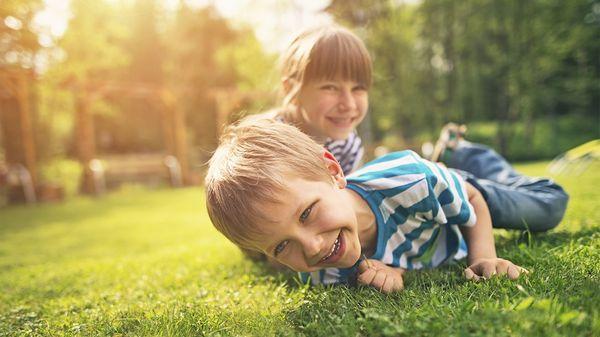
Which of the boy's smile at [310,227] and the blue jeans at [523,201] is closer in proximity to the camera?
the boy's smile at [310,227]

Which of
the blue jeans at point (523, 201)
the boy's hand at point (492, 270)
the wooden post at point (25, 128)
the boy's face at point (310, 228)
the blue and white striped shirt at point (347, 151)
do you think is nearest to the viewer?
the boy's face at point (310, 228)

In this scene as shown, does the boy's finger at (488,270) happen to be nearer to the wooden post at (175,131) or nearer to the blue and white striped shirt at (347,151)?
the blue and white striped shirt at (347,151)

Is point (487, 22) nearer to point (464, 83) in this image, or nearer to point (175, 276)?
point (464, 83)

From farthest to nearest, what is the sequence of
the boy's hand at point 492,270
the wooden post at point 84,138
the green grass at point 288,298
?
1. the wooden post at point 84,138
2. the boy's hand at point 492,270
3. the green grass at point 288,298

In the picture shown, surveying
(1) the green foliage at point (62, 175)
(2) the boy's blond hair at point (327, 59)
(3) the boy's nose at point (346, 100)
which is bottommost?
(1) the green foliage at point (62, 175)

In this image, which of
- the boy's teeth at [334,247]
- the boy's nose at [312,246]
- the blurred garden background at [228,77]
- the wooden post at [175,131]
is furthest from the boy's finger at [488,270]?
the wooden post at [175,131]

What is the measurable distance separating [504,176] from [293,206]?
234 centimetres

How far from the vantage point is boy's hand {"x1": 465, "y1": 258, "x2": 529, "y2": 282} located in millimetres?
1972

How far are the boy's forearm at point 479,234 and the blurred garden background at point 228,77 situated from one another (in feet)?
15.3

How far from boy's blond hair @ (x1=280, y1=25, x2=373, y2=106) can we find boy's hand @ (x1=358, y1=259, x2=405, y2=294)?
168 cm

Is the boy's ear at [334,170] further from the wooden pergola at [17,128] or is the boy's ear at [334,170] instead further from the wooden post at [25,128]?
→ the wooden pergola at [17,128]

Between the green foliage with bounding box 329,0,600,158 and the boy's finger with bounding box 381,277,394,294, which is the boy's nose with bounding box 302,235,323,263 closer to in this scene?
the boy's finger with bounding box 381,277,394,294

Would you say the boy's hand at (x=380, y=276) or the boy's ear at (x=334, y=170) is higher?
the boy's ear at (x=334, y=170)

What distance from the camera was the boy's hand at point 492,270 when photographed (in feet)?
6.47
